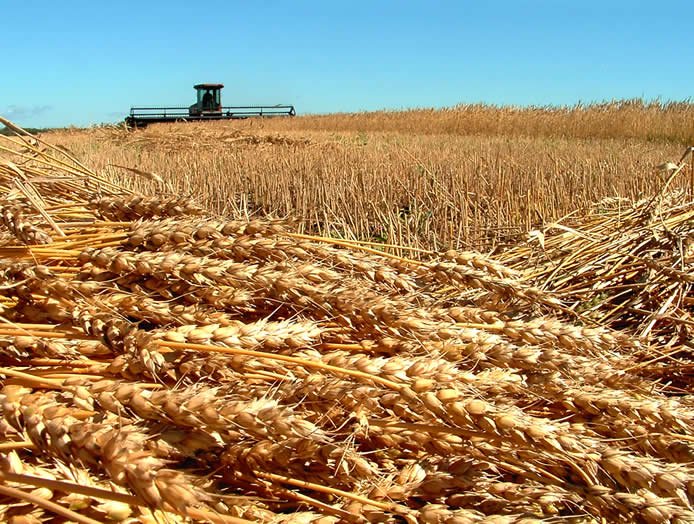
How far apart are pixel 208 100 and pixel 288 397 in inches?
1224

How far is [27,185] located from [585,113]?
18273mm

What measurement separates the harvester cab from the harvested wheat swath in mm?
29502

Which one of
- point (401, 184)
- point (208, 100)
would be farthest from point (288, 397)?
point (208, 100)

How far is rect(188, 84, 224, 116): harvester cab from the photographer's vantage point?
2977 centimetres

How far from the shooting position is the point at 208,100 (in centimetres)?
3039

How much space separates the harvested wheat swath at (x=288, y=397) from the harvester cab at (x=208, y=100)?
2950 centimetres

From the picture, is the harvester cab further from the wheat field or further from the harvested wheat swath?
the harvested wheat swath

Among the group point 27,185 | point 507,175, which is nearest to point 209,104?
point 507,175

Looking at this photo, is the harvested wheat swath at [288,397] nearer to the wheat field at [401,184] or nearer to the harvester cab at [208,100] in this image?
the wheat field at [401,184]

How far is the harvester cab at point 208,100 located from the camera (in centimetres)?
2977

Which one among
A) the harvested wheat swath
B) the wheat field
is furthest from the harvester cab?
the harvested wheat swath

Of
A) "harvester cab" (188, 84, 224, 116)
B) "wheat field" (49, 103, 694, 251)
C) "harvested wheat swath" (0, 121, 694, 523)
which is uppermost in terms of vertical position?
"harvester cab" (188, 84, 224, 116)

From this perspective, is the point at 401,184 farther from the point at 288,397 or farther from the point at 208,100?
the point at 208,100

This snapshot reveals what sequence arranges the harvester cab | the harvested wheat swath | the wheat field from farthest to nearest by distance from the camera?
the harvester cab → the wheat field → the harvested wheat swath
